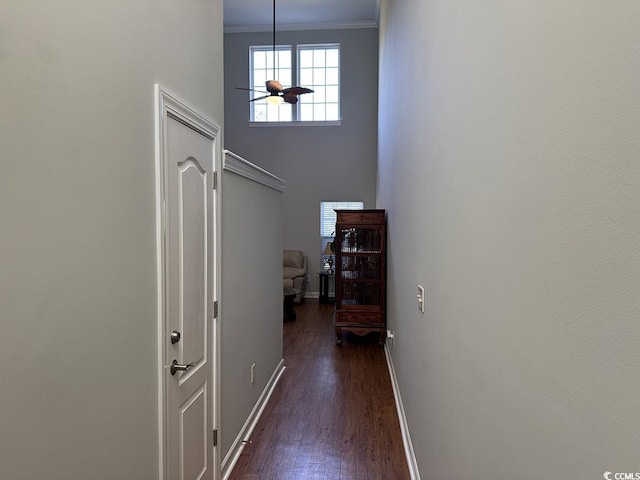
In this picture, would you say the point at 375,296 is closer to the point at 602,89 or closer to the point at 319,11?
the point at 602,89

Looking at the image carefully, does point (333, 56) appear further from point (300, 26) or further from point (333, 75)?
point (300, 26)

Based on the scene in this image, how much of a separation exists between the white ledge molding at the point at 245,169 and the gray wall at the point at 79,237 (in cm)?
76

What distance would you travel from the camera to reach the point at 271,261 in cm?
366

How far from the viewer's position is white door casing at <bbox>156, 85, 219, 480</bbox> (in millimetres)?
1672

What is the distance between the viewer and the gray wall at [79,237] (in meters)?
0.96

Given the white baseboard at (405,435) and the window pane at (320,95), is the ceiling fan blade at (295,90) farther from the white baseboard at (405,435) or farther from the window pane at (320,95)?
the white baseboard at (405,435)

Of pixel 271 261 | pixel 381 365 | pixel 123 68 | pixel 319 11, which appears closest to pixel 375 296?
pixel 381 365

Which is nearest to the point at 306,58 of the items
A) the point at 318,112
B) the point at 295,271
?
the point at 318,112

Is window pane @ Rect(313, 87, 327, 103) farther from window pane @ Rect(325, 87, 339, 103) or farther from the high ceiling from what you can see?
the high ceiling

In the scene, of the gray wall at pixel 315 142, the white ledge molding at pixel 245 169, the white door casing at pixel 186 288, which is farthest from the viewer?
the gray wall at pixel 315 142

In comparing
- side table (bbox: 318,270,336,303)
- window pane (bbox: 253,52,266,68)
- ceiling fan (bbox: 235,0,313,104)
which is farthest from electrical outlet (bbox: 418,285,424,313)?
window pane (bbox: 253,52,266,68)

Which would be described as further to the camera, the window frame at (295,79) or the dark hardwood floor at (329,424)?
the window frame at (295,79)

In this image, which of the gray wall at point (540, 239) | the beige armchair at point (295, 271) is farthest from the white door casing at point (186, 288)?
the beige armchair at point (295, 271)
